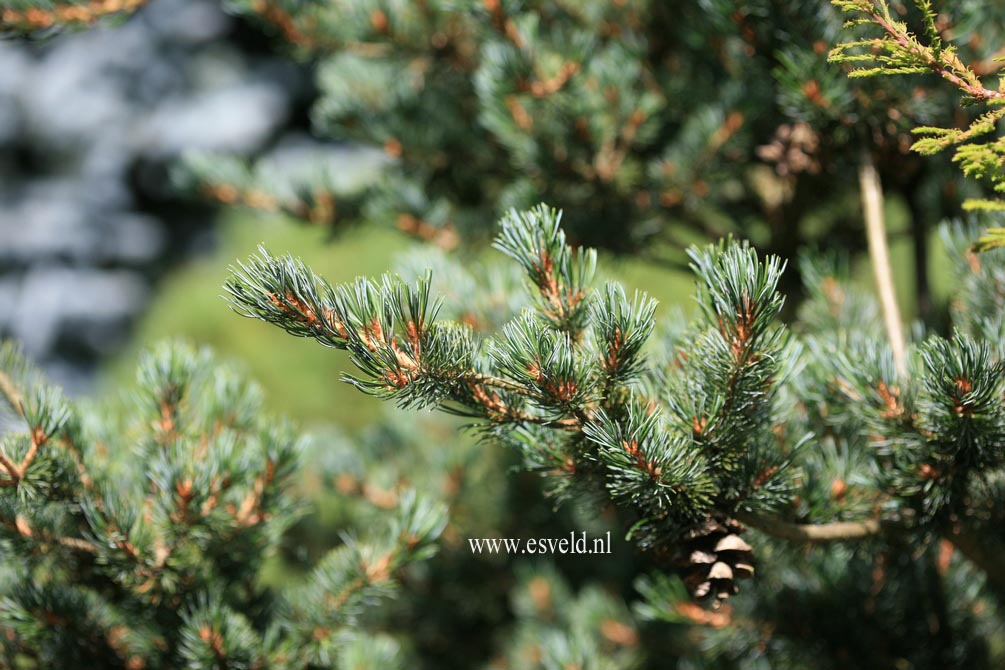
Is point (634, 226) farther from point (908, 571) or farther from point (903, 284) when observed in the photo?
point (903, 284)

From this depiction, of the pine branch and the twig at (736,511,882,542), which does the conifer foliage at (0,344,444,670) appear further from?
the pine branch

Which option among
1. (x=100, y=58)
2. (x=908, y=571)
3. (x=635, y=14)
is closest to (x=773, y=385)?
(x=908, y=571)

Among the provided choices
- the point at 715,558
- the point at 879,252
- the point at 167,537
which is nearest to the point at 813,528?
the point at 715,558

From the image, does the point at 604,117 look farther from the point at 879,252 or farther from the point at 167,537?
the point at 167,537

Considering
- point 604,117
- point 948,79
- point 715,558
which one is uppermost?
point 604,117

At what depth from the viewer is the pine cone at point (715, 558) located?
44 centimetres

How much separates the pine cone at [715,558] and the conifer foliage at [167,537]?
7.5 inches

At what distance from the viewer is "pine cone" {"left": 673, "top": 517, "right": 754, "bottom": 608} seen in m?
0.44

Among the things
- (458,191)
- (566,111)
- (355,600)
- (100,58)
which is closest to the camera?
(355,600)

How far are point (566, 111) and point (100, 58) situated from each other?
2.66 metres

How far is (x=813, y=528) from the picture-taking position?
469 mm

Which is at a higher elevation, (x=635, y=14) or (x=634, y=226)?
(x=635, y=14)

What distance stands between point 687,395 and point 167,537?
Answer: 12.4 inches

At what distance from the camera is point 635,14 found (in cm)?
77
